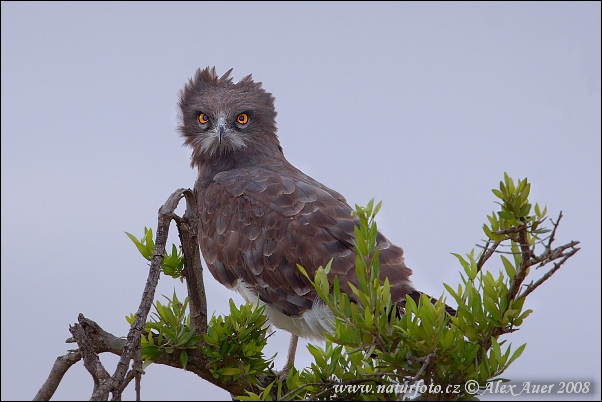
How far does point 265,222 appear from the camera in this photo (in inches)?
180

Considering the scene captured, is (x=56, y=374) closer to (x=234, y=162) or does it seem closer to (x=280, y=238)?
(x=280, y=238)

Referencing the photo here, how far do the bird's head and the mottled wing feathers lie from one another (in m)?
0.55

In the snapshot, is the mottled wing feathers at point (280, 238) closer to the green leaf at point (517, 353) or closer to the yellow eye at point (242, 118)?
the yellow eye at point (242, 118)

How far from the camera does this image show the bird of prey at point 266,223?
4.32 meters

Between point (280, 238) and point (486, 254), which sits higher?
point (280, 238)

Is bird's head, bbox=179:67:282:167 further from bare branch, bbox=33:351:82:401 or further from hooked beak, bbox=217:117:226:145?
bare branch, bbox=33:351:82:401

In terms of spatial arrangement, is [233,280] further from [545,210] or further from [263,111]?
[545,210]

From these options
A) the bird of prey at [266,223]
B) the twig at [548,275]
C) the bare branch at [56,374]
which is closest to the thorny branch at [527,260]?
the twig at [548,275]

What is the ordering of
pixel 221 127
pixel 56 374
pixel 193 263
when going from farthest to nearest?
pixel 221 127, pixel 193 263, pixel 56 374

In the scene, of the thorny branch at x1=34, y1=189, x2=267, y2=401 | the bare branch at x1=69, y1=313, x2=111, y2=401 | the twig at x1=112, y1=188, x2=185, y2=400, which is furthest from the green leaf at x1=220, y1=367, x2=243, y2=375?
the twig at x1=112, y1=188, x2=185, y2=400

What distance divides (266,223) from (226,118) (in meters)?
1.33

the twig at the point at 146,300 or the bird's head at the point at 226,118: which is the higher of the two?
the bird's head at the point at 226,118

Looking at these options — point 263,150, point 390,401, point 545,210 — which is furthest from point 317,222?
point 545,210

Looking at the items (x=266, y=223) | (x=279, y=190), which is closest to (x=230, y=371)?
(x=266, y=223)
